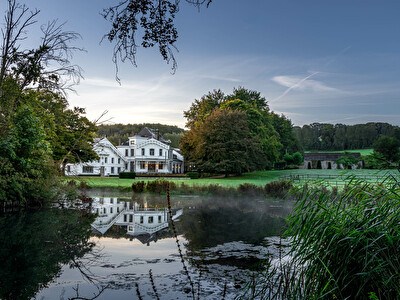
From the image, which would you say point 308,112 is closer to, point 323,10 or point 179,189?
point 179,189

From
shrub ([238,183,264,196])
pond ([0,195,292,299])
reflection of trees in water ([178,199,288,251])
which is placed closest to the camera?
pond ([0,195,292,299])

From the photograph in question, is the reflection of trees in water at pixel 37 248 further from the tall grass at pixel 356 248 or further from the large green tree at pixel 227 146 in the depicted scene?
the large green tree at pixel 227 146

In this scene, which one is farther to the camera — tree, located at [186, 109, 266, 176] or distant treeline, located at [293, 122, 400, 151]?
tree, located at [186, 109, 266, 176]

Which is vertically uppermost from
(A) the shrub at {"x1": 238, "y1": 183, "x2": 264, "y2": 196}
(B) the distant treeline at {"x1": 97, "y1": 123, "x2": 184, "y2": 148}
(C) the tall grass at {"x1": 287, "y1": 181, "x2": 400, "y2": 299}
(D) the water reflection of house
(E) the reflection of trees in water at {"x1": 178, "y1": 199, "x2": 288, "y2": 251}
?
(B) the distant treeline at {"x1": 97, "y1": 123, "x2": 184, "y2": 148}

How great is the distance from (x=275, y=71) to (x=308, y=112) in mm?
4679

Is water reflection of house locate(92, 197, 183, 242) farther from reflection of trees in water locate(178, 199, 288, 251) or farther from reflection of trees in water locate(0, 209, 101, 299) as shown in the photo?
reflection of trees in water locate(178, 199, 288, 251)

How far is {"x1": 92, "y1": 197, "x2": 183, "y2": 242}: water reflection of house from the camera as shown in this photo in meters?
15.2

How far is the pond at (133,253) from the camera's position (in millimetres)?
7594

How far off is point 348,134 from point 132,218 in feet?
43.7

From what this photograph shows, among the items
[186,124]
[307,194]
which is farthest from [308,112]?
[186,124]

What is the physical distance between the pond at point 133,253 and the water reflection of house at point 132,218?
43 mm

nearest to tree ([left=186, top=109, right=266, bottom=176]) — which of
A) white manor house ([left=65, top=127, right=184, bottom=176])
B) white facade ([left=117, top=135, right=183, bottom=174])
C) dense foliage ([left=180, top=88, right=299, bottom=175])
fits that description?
dense foliage ([left=180, top=88, right=299, bottom=175])

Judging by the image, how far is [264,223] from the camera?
56.2 ft

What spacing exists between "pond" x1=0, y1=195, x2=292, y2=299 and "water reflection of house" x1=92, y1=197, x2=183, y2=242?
4 centimetres
